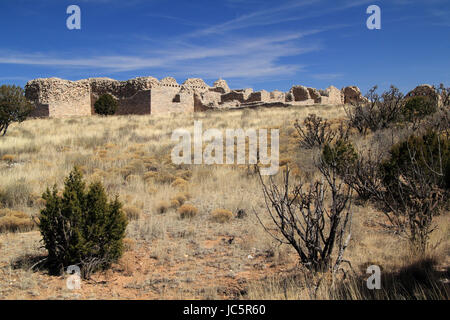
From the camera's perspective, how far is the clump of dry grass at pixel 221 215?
627 centimetres

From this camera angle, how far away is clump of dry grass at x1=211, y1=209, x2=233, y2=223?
6266 millimetres

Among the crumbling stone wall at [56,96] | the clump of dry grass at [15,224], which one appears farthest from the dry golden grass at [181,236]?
the crumbling stone wall at [56,96]

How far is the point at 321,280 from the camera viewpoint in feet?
11.5

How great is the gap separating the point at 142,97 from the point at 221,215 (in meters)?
22.3

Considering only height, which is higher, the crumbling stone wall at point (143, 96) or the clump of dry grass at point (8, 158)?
the crumbling stone wall at point (143, 96)

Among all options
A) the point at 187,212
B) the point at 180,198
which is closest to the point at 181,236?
the point at 187,212

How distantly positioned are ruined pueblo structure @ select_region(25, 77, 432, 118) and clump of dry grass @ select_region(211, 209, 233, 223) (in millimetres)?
20925

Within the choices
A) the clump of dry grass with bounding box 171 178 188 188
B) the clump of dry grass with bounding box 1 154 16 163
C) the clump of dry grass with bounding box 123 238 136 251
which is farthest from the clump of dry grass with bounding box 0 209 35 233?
the clump of dry grass with bounding box 1 154 16 163

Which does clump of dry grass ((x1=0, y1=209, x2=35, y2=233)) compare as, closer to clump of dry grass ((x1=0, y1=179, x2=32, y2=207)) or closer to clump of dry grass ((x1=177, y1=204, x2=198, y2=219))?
clump of dry grass ((x1=0, y1=179, x2=32, y2=207))

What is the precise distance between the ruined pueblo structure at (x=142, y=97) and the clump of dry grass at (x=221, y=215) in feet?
68.7

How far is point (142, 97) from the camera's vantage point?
1057 inches

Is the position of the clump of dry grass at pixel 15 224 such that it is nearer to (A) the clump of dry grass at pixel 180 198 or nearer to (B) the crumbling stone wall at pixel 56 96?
(A) the clump of dry grass at pixel 180 198

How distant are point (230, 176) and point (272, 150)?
334 centimetres
